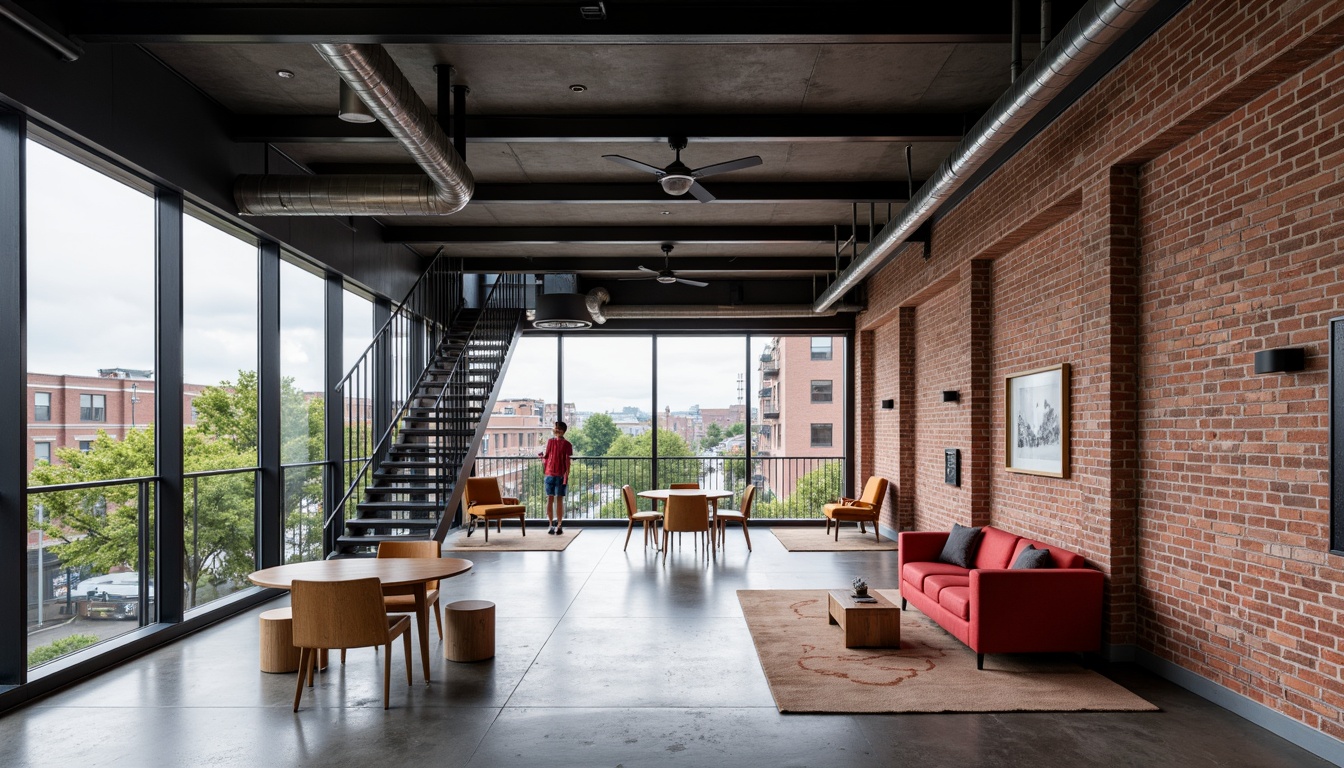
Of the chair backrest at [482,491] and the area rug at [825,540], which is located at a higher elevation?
the chair backrest at [482,491]

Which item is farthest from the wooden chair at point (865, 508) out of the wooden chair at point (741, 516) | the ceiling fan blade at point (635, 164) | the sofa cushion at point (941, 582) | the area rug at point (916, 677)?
the ceiling fan blade at point (635, 164)

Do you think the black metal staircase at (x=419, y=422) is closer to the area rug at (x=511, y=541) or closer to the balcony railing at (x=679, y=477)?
the area rug at (x=511, y=541)

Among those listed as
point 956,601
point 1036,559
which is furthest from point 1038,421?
point 956,601

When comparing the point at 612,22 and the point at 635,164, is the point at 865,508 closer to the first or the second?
the point at 635,164

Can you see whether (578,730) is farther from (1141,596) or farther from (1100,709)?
(1141,596)

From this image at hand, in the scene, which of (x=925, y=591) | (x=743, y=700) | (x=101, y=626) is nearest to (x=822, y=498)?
(x=925, y=591)

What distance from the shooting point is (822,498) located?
44.0 ft

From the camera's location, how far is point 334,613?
4.24 metres

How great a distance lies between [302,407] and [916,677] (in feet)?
20.3

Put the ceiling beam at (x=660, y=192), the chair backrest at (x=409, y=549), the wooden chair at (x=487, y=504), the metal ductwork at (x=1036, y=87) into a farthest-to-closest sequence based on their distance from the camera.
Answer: the wooden chair at (x=487, y=504), the ceiling beam at (x=660, y=192), the chair backrest at (x=409, y=549), the metal ductwork at (x=1036, y=87)

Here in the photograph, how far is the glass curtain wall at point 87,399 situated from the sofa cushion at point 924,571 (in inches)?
222

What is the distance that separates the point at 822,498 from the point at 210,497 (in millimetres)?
9387

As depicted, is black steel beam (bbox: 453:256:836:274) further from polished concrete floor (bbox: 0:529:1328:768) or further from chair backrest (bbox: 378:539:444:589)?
polished concrete floor (bbox: 0:529:1328:768)

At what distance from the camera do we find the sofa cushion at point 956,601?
526 cm
